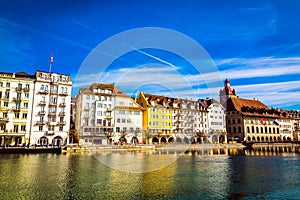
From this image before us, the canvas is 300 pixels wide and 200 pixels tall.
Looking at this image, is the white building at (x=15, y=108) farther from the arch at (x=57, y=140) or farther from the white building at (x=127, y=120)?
the white building at (x=127, y=120)

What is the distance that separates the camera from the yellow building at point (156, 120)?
75.1 metres

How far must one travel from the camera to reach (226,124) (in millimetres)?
100625

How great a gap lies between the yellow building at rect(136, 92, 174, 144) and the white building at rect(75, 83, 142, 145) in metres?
3.58

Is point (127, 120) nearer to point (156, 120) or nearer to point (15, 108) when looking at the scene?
point (156, 120)

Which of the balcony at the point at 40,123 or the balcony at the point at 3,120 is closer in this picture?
the balcony at the point at 3,120

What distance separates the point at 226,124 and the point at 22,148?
7612 centimetres

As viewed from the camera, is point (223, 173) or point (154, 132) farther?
point (154, 132)

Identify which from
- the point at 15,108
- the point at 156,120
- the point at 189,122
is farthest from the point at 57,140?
the point at 189,122

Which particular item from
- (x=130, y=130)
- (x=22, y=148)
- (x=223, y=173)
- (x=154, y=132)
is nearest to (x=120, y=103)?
(x=130, y=130)

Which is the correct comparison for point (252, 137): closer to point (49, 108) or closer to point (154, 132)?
point (154, 132)

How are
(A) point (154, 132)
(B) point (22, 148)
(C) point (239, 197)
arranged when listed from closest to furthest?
(C) point (239, 197) < (B) point (22, 148) < (A) point (154, 132)

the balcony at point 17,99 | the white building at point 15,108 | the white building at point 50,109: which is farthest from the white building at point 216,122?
the balcony at point 17,99

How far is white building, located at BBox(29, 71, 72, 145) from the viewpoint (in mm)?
59750

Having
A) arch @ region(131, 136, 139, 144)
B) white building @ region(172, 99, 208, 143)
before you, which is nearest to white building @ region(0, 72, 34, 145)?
arch @ region(131, 136, 139, 144)
